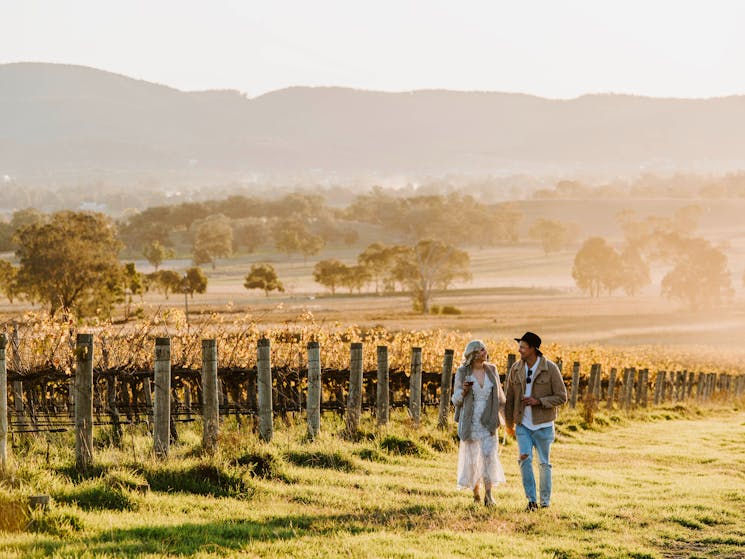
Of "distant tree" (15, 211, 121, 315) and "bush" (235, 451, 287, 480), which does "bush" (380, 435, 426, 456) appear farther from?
"distant tree" (15, 211, 121, 315)

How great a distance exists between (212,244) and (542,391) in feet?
481

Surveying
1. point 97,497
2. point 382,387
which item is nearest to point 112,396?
point 382,387

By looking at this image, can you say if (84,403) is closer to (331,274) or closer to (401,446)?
(401,446)

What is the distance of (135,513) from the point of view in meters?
10.8

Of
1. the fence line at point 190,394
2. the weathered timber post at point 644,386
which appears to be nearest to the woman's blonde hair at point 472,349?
the fence line at point 190,394

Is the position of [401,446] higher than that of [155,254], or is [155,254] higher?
[155,254]

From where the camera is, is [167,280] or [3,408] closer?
[3,408]

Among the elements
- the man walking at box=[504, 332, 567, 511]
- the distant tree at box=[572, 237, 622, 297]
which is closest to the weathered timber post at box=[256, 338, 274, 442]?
the man walking at box=[504, 332, 567, 511]

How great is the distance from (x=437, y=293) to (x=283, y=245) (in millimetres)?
46714

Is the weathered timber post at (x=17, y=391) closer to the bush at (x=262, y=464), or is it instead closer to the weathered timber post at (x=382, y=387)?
A: the bush at (x=262, y=464)

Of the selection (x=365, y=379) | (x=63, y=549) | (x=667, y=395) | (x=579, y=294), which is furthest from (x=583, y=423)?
(x=579, y=294)

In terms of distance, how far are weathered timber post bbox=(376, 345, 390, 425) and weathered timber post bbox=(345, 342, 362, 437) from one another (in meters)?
0.69

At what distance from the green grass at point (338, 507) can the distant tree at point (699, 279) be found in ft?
356

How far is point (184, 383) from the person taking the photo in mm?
18453
